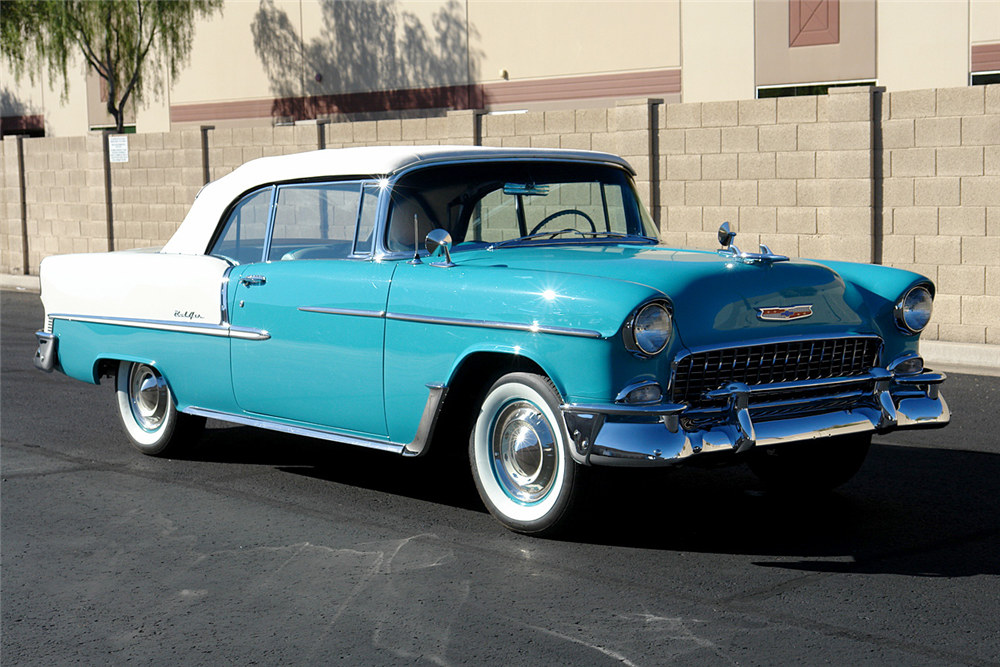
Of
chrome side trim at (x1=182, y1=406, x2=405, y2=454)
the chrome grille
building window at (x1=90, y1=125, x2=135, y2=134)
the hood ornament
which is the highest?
building window at (x1=90, y1=125, x2=135, y2=134)

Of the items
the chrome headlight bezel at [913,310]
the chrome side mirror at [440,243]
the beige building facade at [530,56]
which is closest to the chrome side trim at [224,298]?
the chrome side mirror at [440,243]

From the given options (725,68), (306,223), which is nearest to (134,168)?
(725,68)

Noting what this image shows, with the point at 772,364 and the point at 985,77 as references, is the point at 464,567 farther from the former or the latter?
the point at 985,77

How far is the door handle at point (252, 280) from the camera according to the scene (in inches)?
237

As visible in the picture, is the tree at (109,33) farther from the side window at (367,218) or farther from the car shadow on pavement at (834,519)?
the car shadow on pavement at (834,519)

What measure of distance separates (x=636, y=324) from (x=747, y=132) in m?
8.22

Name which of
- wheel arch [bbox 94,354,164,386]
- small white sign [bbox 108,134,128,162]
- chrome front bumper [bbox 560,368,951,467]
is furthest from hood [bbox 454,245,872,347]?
small white sign [bbox 108,134,128,162]

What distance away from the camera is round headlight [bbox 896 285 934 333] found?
5379 millimetres

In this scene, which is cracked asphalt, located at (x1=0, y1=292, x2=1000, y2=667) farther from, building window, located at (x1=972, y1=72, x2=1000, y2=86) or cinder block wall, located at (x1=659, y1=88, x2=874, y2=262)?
building window, located at (x1=972, y1=72, x2=1000, y2=86)

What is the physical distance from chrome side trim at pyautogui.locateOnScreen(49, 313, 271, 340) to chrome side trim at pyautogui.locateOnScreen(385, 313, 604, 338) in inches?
37.2

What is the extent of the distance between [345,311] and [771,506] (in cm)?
207

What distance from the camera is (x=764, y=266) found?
508 cm

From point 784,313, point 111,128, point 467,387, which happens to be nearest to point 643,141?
point 467,387

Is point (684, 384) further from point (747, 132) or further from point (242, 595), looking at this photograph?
point (747, 132)
